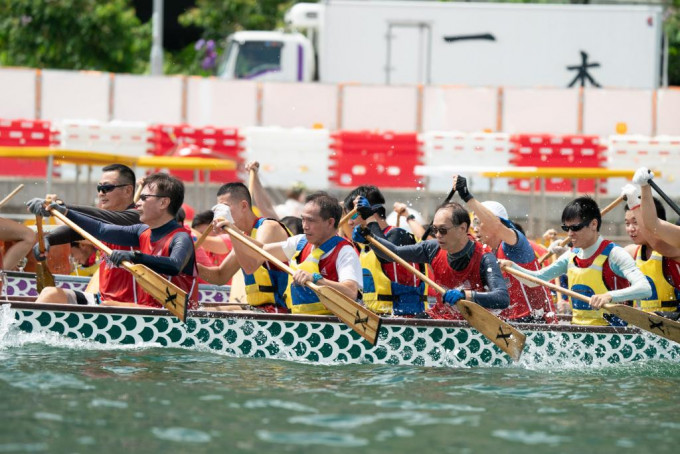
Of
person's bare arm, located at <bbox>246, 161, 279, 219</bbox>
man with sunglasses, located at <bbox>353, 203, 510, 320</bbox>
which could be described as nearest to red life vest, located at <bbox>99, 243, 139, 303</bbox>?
man with sunglasses, located at <bbox>353, 203, 510, 320</bbox>

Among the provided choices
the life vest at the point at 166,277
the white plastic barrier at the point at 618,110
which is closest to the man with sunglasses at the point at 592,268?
the life vest at the point at 166,277

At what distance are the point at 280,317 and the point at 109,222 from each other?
1508 millimetres

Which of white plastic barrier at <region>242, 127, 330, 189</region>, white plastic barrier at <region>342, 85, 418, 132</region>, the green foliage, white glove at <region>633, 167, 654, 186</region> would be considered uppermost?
the green foliage

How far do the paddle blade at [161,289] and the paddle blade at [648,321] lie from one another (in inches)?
111

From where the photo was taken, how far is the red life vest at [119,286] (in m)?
8.54

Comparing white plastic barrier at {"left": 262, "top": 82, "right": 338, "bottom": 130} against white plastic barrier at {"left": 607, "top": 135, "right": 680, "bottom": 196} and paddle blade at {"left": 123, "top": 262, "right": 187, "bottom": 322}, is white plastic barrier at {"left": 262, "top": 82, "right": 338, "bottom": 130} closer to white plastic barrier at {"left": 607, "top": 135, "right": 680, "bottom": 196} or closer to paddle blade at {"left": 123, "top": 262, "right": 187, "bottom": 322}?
white plastic barrier at {"left": 607, "top": 135, "right": 680, "bottom": 196}

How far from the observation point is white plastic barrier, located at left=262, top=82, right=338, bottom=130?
18562mm

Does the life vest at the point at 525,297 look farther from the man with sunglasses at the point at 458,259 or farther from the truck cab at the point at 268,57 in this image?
the truck cab at the point at 268,57

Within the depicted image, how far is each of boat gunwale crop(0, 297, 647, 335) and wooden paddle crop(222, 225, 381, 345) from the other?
168mm

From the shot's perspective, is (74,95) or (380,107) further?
(380,107)

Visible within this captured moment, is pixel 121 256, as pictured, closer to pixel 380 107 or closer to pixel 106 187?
pixel 106 187

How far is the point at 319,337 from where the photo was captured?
8320 millimetres

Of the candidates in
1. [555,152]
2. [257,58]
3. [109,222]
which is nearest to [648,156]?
[555,152]

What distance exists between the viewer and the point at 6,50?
87.4 feet
